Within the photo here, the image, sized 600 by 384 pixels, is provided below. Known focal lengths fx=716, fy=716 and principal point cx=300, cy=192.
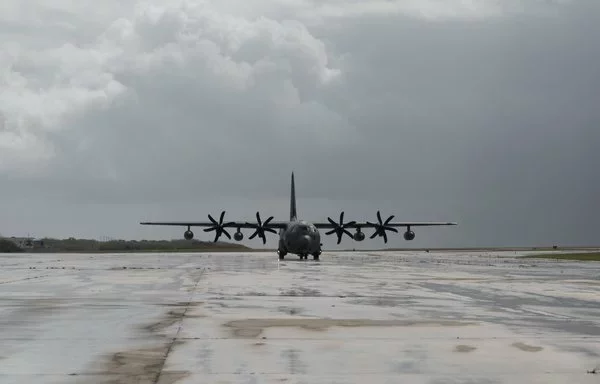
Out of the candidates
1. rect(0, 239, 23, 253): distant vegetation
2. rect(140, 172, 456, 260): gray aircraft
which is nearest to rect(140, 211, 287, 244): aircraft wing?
rect(140, 172, 456, 260): gray aircraft

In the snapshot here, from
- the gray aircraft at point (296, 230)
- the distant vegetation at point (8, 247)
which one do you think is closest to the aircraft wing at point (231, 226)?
the gray aircraft at point (296, 230)

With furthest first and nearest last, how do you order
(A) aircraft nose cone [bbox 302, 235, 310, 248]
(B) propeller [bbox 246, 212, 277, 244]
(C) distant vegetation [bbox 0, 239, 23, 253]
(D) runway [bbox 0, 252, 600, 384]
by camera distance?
1. (C) distant vegetation [bbox 0, 239, 23, 253]
2. (B) propeller [bbox 246, 212, 277, 244]
3. (A) aircraft nose cone [bbox 302, 235, 310, 248]
4. (D) runway [bbox 0, 252, 600, 384]

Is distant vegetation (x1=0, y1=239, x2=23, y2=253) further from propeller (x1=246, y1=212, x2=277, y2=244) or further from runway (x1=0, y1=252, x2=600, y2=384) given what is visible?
runway (x1=0, y1=252, x2=600, y2=384)

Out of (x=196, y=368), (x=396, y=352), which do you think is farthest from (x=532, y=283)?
(x=196, y=368)

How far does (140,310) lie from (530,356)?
8.92m

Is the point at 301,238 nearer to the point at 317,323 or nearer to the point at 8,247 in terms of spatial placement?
the point at 317,323

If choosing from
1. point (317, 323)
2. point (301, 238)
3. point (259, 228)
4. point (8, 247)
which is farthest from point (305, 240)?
point (8, 247)

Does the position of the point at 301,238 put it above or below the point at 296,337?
above

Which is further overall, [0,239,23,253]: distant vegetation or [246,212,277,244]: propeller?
[0,239,23,253]: distant vegetation

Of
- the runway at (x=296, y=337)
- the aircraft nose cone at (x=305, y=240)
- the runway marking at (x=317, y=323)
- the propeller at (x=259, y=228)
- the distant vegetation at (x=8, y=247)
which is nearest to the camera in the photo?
the runway at (x=296, y=337)

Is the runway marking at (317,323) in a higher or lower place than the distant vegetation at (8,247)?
lower

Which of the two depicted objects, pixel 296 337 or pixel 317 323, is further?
pixel 317 323

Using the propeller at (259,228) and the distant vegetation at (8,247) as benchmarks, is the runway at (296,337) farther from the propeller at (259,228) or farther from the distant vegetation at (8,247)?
the distant vegetation at (8,247)

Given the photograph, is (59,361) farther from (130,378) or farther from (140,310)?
(140,310)
